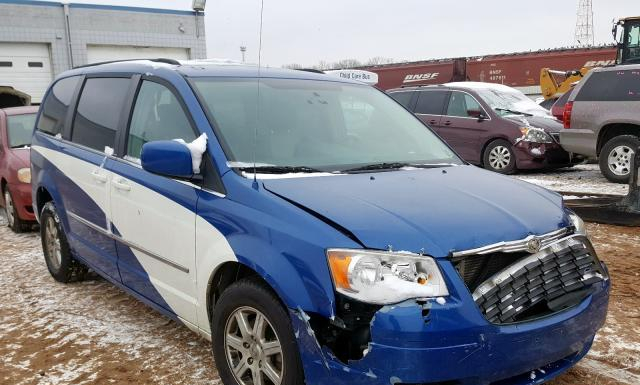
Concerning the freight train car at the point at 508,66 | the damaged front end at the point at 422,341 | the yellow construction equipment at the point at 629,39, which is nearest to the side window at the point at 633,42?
the yellow construction equipment at the point at 629,39

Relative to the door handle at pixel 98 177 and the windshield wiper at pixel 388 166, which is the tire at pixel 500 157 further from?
the door handle at pixel 98 177

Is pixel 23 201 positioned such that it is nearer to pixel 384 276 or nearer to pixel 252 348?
pixel 252 348

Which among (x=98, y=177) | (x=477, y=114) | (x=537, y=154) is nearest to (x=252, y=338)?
(x=98, y=177)

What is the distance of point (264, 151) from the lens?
315 centimetres

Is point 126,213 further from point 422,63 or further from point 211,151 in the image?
point 422,63

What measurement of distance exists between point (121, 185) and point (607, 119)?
8.30m

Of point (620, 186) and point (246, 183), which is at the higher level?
point (246, 183)

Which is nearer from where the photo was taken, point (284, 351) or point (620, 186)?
point (284, 351)

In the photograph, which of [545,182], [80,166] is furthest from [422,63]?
[80,166]

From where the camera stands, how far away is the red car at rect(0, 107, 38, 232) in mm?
6855

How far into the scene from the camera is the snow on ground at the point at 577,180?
886cm

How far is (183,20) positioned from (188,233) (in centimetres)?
2633

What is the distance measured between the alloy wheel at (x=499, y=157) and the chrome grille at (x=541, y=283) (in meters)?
8.23

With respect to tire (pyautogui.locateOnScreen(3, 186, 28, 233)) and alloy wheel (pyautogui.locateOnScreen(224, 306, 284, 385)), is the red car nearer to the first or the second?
tire (pyautogui.locateOnScreen(3, 186, 28, 233))
